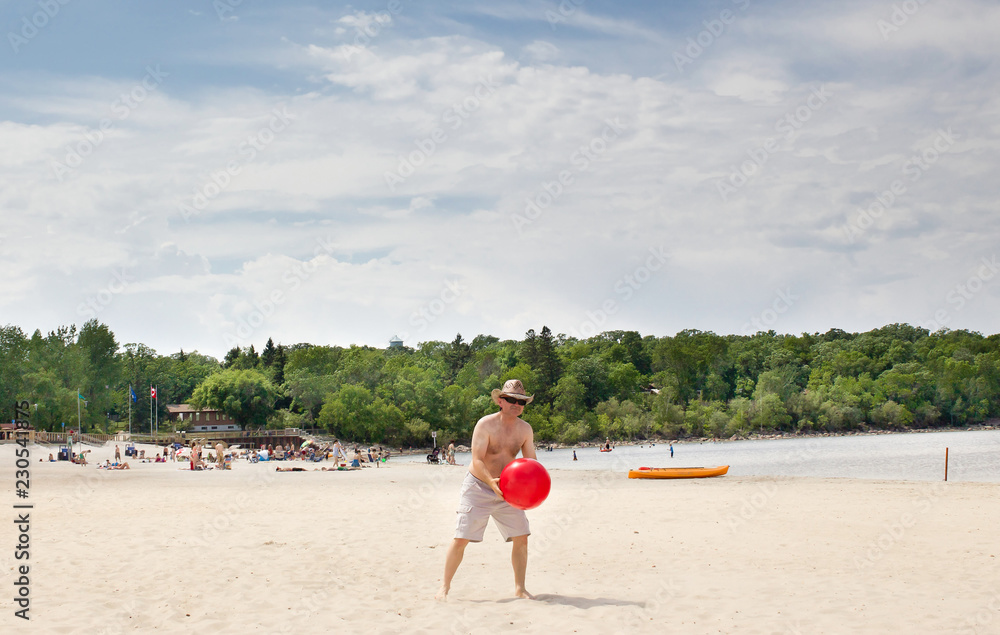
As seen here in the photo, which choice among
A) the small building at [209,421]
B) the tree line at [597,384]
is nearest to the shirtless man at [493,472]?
the tree line at [597,384]

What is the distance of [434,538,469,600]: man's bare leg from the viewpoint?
711 cm

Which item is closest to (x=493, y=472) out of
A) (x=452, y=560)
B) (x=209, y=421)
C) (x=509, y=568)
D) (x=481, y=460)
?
(x=481, y=460)

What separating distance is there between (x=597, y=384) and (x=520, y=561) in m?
112

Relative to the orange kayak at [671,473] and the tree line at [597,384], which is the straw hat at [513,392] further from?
the tree line at [597,384]

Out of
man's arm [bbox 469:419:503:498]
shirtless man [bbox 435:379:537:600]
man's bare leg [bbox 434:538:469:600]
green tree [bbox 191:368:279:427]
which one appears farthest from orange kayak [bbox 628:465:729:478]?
green tree [bbox 191:368:279:427]

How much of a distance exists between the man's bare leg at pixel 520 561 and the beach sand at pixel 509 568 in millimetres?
166

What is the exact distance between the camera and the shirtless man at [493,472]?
23.1 feet

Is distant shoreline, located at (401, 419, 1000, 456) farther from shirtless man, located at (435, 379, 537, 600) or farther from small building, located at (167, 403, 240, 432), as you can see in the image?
shirtless man, located at (435, 379, 537, 600)

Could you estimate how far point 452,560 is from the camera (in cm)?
722

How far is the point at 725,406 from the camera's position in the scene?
389ft

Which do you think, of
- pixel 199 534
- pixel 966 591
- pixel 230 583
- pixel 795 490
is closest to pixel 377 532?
pixel 199 534

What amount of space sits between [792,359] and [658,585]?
12439cm

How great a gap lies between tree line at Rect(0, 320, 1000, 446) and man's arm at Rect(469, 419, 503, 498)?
3331 inches

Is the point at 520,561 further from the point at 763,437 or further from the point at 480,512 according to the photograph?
the point at 763,437
